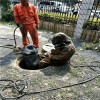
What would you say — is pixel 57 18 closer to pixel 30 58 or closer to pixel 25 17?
pixel 25 17

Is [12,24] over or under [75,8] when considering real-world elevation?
under

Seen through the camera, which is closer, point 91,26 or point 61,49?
point 61,49

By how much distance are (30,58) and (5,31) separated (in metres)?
4.44

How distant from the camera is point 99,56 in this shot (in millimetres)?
7398

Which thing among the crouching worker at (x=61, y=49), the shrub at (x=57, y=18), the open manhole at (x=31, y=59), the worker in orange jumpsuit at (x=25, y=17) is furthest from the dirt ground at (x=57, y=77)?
the shrub at (x=57, y=18)

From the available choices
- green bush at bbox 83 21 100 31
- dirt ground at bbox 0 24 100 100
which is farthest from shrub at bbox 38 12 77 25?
dirt ground at bbox 0 24 100 100

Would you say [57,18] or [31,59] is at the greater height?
[31,59]

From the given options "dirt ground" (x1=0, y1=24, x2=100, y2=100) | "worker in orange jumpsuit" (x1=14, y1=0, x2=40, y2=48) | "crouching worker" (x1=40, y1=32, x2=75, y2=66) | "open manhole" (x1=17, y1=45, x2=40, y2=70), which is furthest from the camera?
"worker in orange jumpsuit" (x1=14, y1=0, x2=40, y2=48)

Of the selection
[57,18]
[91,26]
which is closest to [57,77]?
[91,26]

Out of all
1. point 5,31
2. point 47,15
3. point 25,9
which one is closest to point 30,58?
point 25,9

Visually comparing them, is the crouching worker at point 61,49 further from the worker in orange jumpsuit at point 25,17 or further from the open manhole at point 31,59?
the worker in orange jumpsuit at point 25,17

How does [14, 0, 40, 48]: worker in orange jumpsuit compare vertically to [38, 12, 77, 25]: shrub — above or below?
above

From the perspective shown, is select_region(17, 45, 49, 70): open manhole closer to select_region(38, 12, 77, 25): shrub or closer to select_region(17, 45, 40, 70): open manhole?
select_region(17, 45, 40, 70): open manhole

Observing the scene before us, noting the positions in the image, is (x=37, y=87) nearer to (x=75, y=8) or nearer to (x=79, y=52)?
(x=79, y=52)
